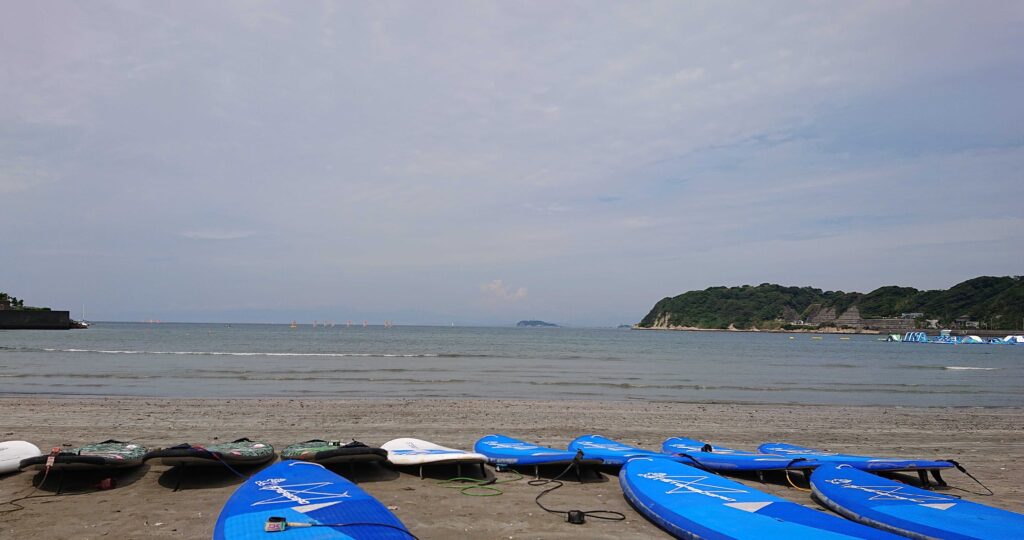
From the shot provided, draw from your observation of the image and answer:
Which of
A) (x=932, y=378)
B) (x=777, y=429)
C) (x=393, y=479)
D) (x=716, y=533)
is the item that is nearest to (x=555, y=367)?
(x=932, y=378)

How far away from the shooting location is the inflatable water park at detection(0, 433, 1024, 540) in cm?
440

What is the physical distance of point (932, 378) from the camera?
25.6 m

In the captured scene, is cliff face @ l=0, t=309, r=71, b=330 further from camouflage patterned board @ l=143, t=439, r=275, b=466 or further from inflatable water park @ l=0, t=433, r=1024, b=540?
camouflage patterned board @ l=143, t=439, r=275, b=466

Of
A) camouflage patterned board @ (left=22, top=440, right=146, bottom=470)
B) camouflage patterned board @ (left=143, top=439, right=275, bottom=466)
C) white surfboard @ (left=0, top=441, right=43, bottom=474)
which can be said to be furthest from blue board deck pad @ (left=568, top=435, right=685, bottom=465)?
white surfboard @ (left=0, top=441, right=43, bottom=474)

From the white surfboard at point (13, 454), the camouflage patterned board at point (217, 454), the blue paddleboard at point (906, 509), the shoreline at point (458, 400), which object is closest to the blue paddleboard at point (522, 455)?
the blue paddleboard at point (906, 509)

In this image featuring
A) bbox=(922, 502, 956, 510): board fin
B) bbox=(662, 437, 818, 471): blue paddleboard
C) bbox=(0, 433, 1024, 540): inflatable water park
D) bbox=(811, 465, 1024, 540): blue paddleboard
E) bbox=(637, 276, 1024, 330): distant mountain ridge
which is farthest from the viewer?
bbox=(637, 276, 1024, 330): distant mountain ridge

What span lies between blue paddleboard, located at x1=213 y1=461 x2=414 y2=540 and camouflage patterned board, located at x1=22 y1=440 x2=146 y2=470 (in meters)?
1.64

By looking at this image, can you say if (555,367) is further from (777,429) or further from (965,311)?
(965,311)

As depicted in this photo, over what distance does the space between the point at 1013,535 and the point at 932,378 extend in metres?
25.4

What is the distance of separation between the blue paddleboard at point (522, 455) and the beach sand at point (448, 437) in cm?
Result: 22

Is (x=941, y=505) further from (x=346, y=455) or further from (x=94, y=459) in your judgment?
(x=94, y=459)

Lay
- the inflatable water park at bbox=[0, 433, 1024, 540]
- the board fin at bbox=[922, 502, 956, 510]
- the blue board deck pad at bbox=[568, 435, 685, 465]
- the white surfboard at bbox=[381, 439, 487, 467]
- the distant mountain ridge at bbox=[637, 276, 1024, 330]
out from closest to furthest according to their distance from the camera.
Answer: the inflatable water park at bbox=[0, 433, 1024, 540] < the board fin at bbox=[922, 502, 956, 510] < the white surfboard at bbox=[381, 439, 487, 467] < the blue board deck pad at bbox=[568, 435, 685, 465] < the distant mountain ridge at bbox=[637, 276, 1024, 330]

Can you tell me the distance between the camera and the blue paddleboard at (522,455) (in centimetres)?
688

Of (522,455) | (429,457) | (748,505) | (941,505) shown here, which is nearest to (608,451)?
(522,455)
